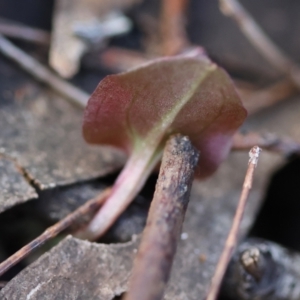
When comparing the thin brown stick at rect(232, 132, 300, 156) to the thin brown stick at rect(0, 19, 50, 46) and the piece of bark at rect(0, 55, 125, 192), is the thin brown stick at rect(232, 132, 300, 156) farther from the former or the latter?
the thin brown stick at rect(0, 19, 50, 46)

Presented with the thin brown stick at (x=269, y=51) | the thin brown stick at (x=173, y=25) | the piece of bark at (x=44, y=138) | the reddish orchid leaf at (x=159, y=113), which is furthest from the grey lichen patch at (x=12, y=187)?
the thin brown stick at (x=269, y=51)

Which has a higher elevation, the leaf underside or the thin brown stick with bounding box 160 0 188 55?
the thin brown stick with bounding box 160 0 188 55

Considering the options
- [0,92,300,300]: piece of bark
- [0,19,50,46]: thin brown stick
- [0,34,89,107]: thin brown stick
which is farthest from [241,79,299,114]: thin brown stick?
[0,19,50,46]: thin brown stick

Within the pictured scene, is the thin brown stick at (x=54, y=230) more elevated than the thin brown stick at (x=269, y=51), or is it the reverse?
the thin brown stick at (x=269, y=51)

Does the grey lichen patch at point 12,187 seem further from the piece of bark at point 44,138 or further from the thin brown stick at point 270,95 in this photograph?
the thin brown stick at point 270,95

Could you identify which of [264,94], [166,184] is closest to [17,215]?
[166,184]

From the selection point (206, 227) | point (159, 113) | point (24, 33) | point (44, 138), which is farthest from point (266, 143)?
point (24, 33)
